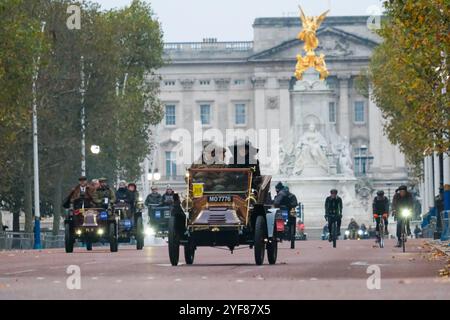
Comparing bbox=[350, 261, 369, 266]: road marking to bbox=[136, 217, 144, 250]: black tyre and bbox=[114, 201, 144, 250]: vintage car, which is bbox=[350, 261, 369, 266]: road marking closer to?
bbox=[114, 201, 144, 250]: vintage car

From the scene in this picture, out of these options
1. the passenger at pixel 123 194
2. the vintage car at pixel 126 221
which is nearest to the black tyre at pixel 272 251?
the vintage car at pixel 126 221

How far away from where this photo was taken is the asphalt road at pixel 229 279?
981 inches

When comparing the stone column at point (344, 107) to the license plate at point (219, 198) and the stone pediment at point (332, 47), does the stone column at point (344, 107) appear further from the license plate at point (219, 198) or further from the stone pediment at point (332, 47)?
the license plate at point (219, 198)

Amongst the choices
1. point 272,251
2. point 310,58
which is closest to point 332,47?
point 310,58

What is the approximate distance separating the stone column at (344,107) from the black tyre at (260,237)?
503 feet

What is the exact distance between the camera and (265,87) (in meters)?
196

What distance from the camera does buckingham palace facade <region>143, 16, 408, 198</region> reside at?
626 feet

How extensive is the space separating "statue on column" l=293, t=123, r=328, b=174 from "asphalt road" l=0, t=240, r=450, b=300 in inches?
3046

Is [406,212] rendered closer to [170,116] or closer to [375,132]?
[375,132]

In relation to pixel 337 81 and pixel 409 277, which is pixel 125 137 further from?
pixel 337 81

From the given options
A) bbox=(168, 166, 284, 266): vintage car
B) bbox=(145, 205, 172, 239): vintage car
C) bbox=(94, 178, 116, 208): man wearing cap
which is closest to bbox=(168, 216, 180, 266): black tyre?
bbox=(168, 166, 284, 266): vintage car

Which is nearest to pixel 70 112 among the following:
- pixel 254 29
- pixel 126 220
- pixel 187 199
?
pixel 126 220
